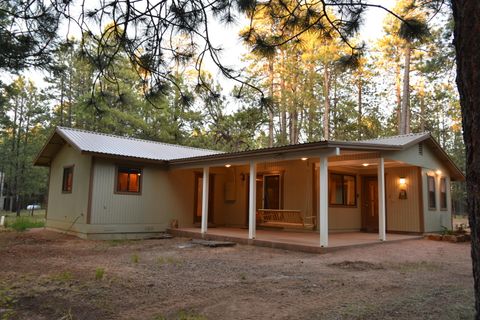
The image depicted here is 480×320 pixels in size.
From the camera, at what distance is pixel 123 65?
5895 mm

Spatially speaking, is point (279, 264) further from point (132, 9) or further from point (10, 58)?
point (10, 58)

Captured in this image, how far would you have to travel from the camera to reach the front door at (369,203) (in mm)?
13211

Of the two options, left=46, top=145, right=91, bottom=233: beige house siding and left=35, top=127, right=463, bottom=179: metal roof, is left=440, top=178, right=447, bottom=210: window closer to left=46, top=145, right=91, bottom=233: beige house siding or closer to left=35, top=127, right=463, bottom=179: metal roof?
left=35, top=127, right=463, bottom=179: metal roof

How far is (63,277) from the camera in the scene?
5570 mm

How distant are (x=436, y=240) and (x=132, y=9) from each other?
1052cm

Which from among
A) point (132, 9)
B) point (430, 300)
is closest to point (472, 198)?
point (430, 300)

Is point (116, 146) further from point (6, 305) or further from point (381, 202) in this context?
point (6, 305)

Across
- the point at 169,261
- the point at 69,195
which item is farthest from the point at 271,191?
the point at 69,195

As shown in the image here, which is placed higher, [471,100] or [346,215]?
[471,100]

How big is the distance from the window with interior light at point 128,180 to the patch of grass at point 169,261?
444cm

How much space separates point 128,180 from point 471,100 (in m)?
10.8

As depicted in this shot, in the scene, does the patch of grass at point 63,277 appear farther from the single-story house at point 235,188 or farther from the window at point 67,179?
the window at point 67,179

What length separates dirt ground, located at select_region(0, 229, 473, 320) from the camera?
3.97 metres

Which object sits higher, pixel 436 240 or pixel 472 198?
pixel 472 198
